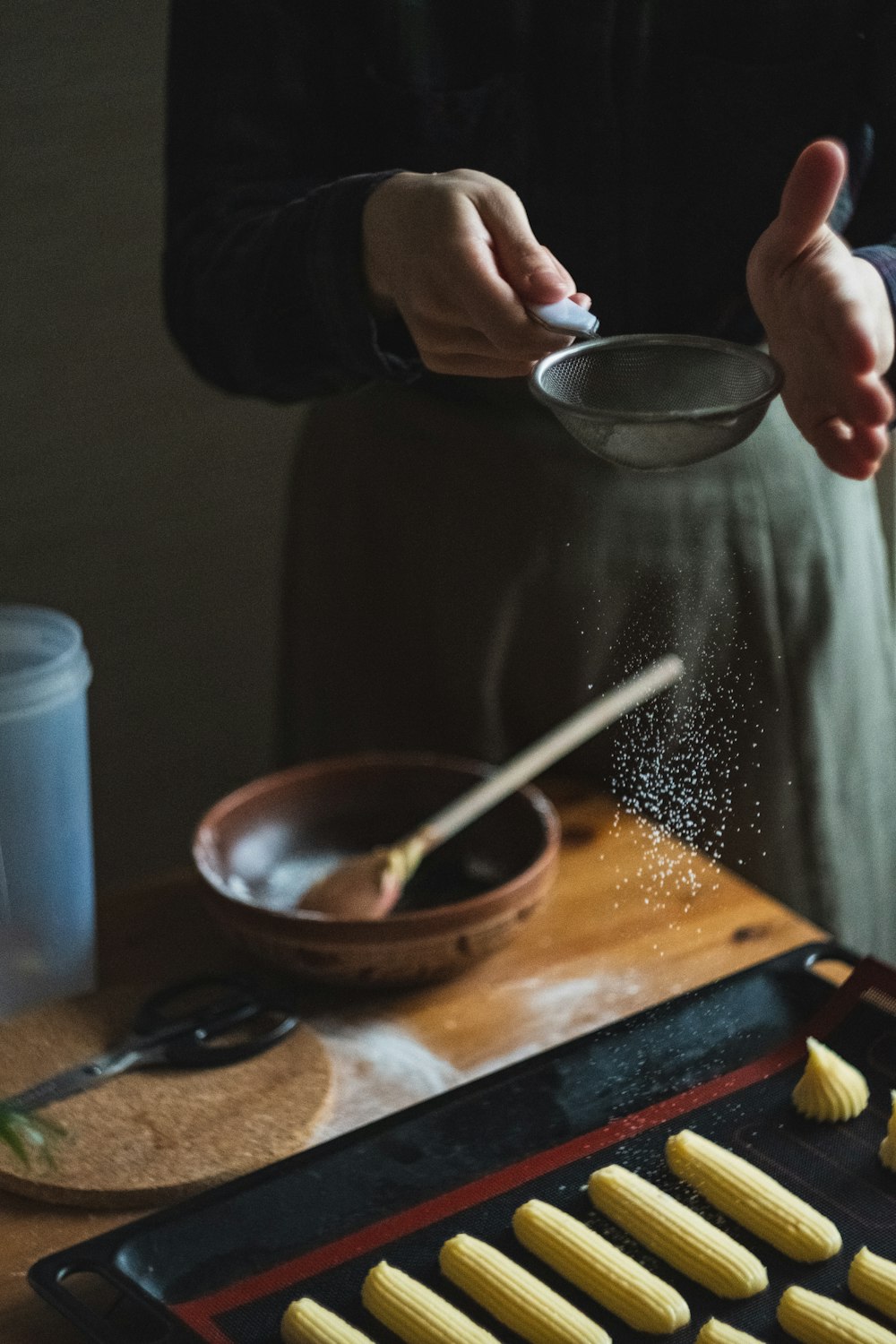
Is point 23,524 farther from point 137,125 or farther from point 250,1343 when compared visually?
point 250,1343

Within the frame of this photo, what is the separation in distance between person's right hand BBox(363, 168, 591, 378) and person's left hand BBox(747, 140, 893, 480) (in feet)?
0.24

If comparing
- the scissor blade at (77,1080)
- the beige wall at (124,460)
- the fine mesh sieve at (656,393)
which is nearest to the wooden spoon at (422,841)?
the scissor blade at (77,1080)

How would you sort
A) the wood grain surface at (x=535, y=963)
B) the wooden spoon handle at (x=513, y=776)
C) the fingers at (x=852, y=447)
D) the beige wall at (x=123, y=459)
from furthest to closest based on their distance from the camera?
the beige wall at (x=123, y=459) → the wooden spoon handle at (x=513, y=776) → the wood grain surface at (x=535, y=963) → the fingers at (x=852, y=447)

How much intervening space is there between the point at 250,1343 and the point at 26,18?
78 cm

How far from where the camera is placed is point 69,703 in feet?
2.54

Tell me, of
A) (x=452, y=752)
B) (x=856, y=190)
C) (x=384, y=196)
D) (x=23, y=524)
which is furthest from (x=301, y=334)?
(x=23, y=524)

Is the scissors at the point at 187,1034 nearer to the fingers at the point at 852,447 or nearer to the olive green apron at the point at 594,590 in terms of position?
the olive green apron at the point at 594,590

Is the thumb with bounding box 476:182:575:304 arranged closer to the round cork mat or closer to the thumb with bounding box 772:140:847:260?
the thumb with bounding box 772:140:847:260

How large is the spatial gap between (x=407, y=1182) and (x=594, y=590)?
395mm

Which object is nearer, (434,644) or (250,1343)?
(250,1343)

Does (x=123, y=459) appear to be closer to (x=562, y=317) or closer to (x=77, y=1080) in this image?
(x=77, y=1080)

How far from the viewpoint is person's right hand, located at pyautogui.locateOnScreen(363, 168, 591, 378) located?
52 centimetres

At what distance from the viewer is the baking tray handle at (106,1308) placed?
54 cm

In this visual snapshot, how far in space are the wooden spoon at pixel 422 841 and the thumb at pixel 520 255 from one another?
0.28 meters
